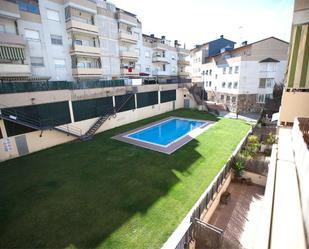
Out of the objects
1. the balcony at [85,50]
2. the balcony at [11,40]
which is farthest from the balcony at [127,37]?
the balcony at [11,40]

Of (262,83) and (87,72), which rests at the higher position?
(87,72)

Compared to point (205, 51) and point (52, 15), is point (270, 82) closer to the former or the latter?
point (205, 51)

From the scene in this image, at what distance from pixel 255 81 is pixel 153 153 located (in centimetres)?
2292

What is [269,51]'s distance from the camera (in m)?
26.7

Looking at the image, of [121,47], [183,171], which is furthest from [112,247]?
[121,47]

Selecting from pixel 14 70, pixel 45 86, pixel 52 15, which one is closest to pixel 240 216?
pixel 45 86

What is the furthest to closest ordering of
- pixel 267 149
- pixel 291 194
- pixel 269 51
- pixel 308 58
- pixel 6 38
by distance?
pixel 269 51
pixel 6 38
pixel 267 149
pixel 308 58
pixel 291 194

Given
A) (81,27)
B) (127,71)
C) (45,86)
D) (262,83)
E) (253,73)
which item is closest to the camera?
(45,86)

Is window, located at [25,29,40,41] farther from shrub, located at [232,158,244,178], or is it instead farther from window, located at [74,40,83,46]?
shrub, located at [232,158,244,178]

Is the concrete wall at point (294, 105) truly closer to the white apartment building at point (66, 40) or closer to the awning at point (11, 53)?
the white apartment building at point (66, 40)

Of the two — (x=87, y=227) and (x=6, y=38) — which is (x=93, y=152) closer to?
(x=87, y=227)

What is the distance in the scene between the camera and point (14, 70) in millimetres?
16812

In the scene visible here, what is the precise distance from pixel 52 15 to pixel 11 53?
7013 millimetres

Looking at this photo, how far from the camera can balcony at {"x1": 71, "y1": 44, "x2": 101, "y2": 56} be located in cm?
2139
